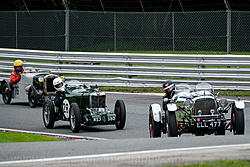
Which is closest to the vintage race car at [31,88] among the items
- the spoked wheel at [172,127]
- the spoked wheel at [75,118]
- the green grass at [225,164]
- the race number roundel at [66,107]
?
the race number roundel at [66,107]

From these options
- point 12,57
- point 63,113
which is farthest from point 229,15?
point 63,113

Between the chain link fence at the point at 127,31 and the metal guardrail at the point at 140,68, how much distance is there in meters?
1.26

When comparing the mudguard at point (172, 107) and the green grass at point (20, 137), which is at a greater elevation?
the mudguard at point (172, 107)

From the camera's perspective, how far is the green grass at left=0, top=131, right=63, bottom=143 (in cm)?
1148

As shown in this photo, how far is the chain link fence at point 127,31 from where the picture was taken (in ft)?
70.2

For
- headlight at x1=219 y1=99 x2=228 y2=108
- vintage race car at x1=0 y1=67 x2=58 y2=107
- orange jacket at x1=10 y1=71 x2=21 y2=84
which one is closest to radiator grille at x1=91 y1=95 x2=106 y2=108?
headlight at x1=219 y1=99 x2=228 y2=108

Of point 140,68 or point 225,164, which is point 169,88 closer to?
point 225,164

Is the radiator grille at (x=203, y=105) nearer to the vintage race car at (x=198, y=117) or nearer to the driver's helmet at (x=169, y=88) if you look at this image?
the vintage race car at (x=198, y=117)

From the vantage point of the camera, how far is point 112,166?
7.75 metres

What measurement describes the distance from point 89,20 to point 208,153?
15139mm

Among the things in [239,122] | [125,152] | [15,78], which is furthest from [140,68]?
[125,152]

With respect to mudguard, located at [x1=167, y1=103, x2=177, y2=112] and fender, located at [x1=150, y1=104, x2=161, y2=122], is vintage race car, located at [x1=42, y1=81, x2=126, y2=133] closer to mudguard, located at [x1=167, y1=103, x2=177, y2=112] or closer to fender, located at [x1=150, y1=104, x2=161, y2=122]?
fender, located at [x1=150, y1=104, x2=161, y2=122]

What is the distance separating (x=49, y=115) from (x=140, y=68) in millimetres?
6753

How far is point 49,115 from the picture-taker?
542 inches
